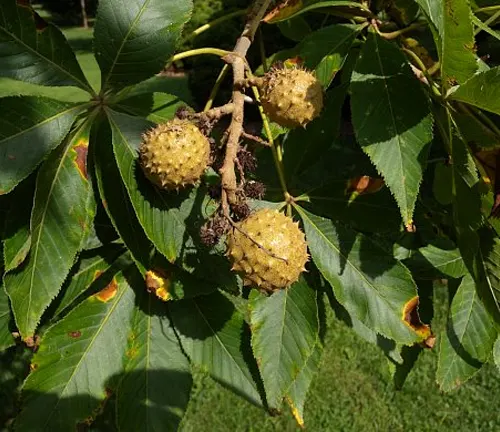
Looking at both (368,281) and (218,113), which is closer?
(218,113)

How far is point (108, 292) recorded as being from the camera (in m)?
1.50

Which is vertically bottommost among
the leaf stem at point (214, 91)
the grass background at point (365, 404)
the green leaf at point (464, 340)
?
the grass background at point (365, 404)

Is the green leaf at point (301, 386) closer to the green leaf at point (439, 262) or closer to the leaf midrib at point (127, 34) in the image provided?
the green leaf at point (439, 262)

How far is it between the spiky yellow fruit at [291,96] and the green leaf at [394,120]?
0.09 metres

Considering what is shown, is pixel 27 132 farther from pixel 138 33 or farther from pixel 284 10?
pixel 284 10

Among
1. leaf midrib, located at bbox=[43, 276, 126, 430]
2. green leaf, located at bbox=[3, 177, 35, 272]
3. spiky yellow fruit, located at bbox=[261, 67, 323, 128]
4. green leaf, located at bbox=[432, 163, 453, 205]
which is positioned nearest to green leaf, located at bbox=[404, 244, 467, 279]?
green leaf, located at bbox=[432, 163, 453, 205]

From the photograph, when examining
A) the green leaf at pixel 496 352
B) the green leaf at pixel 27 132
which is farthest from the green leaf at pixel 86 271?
the green leaf at pixel 496 352

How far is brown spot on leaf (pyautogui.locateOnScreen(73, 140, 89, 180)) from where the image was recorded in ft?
4.33

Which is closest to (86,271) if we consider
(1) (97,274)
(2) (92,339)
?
(1) (97,274)

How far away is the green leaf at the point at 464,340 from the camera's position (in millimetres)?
1538

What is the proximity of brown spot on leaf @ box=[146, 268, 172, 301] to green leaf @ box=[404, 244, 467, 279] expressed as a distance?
0.73m

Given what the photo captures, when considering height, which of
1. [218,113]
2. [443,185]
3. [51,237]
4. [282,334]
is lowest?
[282,334]

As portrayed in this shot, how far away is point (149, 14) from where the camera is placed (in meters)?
1.29

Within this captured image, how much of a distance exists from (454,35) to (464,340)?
0.85 meters
